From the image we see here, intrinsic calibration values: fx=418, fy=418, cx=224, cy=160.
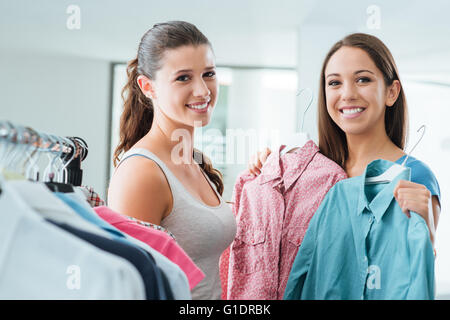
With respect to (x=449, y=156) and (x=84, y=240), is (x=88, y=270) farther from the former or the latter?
(x=449, y=156)

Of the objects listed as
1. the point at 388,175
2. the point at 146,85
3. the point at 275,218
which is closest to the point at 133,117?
the point at 146,85

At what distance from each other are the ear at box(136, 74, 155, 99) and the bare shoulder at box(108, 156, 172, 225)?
0.81 feet

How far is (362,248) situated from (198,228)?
0.41 m

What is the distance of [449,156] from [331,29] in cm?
188

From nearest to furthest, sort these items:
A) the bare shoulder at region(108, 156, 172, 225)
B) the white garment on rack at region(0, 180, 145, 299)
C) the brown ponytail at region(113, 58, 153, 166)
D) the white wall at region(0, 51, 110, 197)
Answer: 1. the white garment on rack at region(0, 180, 145, 299)
2. the bare shoulder at region(108, 156, 172, 225)
3. the brown ponytail at region(113, 58, 153, 166)
4. the white wall at region(0, 51, 110, 197)

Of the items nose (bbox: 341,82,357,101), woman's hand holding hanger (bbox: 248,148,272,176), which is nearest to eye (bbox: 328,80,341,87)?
nose (bbox: 341,82,357,101)

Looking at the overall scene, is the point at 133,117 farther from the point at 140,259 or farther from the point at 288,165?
the point at 140,259

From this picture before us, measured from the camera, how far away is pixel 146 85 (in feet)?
3.82

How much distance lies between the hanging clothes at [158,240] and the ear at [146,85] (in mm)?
459

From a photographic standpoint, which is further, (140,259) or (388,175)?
(388,175)

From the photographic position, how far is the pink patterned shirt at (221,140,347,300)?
Result: 4.18 ft

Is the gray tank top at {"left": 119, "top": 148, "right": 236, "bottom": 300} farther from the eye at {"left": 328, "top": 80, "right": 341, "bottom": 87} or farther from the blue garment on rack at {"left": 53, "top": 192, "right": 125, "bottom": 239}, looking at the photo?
the eye at {"left": 328, "top": 80, "right": 341, "bottom": 87}
